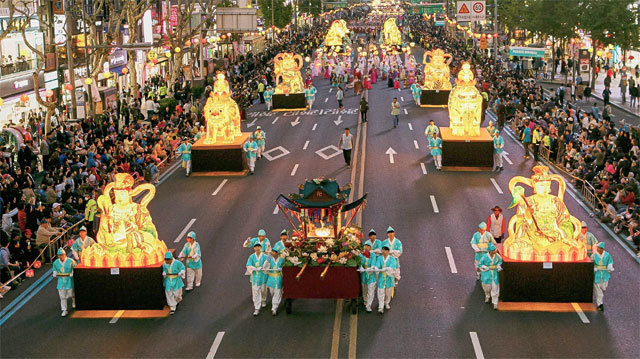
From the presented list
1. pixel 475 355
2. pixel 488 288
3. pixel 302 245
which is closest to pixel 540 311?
pixel 488 288

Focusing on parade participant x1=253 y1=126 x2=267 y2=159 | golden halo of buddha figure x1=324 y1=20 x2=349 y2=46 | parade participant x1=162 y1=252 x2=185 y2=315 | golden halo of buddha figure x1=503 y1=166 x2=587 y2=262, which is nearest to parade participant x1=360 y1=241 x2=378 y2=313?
golden halo of buddha figure x1=503 y1=166 x2=587 y2=262

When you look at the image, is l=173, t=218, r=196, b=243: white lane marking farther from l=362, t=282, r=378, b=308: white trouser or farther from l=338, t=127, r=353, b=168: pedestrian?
l=338, t=127, r=353, b=168: pedestrian

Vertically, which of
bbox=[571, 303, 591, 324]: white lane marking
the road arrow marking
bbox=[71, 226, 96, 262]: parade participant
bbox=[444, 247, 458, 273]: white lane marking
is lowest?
bbox=[571, 303, 591, 324]: white lane marking

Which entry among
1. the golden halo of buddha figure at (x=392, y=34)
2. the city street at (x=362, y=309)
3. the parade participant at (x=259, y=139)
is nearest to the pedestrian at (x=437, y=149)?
the city street at (x=362, y=309)

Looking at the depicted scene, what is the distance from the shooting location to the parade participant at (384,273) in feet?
69.4

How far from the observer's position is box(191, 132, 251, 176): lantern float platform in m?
37.3

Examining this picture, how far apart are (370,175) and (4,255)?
659 inches

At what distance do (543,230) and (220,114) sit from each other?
1891cm

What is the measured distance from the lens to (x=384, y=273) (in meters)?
21.1

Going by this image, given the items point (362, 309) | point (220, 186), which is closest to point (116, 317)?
point (362, 309)

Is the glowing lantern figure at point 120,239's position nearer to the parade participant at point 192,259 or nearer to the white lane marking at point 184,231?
the parade participant at point 192,259

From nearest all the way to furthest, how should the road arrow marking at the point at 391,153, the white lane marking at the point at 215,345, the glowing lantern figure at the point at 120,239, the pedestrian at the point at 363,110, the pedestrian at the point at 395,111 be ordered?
the white lane marking at the point at 215,345, the glowing lantern figure at the point at 120,239, the road arrow marking at the point at 391,153, the pedestrian at the point at 395,111, the pedestrian at the point at 363,110

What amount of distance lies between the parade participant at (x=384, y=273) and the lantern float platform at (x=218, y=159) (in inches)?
668

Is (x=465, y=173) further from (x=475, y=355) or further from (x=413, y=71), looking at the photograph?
(x=413, y=71)
